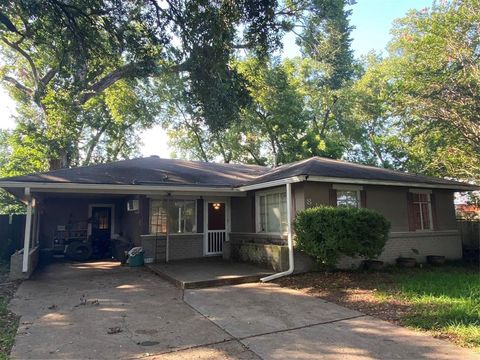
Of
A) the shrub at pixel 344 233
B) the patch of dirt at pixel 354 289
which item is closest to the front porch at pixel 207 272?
the patch of dirt at pixel 354 289

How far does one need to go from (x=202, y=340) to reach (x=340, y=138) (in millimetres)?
27073

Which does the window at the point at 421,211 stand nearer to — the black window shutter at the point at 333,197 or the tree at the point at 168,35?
the black window shutter at the point at 333,197

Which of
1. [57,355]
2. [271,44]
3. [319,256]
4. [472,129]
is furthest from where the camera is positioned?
[472,129]

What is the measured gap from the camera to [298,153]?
23.6 m

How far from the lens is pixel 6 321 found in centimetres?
573

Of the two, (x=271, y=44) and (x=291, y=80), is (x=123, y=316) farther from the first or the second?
(x=291, y=80)

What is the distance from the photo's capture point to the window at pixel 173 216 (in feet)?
40.4

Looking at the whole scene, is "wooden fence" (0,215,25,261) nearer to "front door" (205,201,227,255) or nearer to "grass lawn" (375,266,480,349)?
"front door" (205,201,227,255)

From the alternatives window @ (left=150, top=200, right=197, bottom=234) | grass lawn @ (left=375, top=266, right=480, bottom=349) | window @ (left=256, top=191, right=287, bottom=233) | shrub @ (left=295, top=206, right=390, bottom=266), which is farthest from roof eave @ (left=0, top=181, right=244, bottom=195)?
grass lawn @ (left=375, top=266, right=480, bottom=349)

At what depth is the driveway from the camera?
4.41m

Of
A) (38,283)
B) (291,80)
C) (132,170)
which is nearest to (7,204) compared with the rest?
(132,170)

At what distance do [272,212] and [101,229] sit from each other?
8.50 metres

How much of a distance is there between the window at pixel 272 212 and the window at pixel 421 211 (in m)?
4.70

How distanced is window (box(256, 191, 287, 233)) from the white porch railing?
1.91 metres
